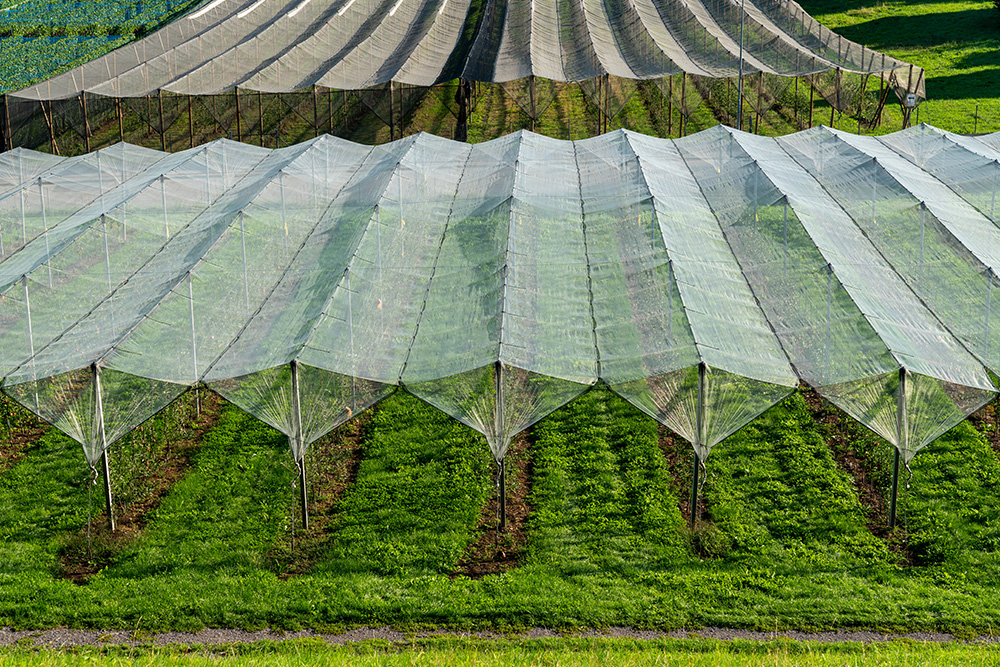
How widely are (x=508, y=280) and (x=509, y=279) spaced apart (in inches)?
3.4

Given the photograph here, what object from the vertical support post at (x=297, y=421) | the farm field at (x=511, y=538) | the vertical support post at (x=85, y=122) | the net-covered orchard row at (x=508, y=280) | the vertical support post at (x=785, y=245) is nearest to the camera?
the farm field at (x=511, y=538)

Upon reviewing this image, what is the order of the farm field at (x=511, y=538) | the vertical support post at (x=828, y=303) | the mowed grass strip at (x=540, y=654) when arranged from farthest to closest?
the vertical support post at (x=828, y=303)
the farm field at (x=511, y=538)
the mowed grass strip at (x=540, y=654)

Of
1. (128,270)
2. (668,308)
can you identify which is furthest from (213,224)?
(668,308)

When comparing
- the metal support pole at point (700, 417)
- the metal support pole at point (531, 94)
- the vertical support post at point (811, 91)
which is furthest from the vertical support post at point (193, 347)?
the vertical support post at point (811, 91)

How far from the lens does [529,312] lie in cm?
2269

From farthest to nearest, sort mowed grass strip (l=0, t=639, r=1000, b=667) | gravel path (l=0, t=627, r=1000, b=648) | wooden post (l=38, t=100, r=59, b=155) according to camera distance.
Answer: wooden post (l=38, t=100, r=59, b=155) → gravel path (l=0, t=627, r=1000, b=648) → mowed grass strip (l=0, t=639, r=1000, b=667)

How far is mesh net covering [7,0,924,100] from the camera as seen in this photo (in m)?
46.1

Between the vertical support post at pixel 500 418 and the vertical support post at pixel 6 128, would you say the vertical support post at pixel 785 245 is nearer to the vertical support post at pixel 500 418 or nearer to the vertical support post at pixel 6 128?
the vertical support post at pixel 500 418

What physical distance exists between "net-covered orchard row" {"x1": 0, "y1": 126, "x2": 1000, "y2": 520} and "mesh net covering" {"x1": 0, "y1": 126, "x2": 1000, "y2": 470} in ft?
0.25

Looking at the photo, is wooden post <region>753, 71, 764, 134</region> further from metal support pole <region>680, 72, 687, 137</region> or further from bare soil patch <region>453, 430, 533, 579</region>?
bare soil patch <region>453, 430, 533, 579</region>

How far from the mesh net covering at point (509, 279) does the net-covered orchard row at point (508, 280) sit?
0.25ft

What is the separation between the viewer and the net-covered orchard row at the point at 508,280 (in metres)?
19.8

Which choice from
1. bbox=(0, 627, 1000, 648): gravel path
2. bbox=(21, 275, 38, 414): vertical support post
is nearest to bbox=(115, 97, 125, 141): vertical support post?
bbox=(21, 275, 38, 414): vertical support post

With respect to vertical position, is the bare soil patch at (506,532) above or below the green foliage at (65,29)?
below
